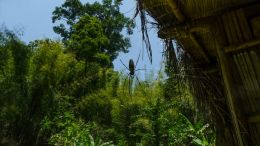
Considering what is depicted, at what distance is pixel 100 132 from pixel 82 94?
1874 millimetres

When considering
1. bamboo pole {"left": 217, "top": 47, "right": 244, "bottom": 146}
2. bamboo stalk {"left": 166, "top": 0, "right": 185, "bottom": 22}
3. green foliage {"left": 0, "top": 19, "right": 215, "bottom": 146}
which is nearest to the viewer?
bamboo stalk {"left": 166, "top": 0, "right": 185, "bottom": 22}

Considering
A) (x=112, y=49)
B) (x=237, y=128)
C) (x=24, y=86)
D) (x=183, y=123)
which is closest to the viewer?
(x=237, y=128)

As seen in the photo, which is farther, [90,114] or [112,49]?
[112,49]

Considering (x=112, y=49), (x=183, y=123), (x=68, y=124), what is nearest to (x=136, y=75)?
(x=183, y=123)

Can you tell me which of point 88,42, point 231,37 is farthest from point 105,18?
point 231,37

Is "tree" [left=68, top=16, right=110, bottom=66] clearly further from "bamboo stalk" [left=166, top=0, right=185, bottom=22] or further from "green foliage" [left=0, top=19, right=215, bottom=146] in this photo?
"bamboo stalk" [left=166, top=0, right=185, bottom=22]

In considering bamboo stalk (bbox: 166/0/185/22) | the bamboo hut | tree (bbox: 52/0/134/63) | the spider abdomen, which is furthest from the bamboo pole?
tree (bbox: 52/0/134/63)

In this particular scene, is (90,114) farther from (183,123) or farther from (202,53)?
(202,53)

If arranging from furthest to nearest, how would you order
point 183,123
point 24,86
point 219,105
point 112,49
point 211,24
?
point 112,49 < point 24,86 < point 183,123 < point 219,105 < point 211,24

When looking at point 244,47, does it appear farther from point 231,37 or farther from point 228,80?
point 228,80

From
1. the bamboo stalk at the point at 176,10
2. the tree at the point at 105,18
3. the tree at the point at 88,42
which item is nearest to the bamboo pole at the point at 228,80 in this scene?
the bamboo stalk at the point at 176,10

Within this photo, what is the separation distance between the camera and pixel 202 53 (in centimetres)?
412

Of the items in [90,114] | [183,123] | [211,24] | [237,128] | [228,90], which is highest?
[90,114]

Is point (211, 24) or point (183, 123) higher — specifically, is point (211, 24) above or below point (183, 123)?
below
